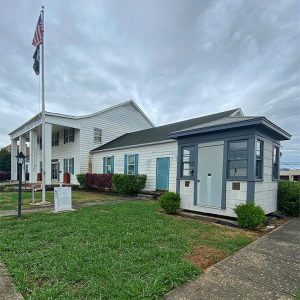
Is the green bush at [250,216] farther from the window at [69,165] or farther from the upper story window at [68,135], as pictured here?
the upper story window at [68,135]

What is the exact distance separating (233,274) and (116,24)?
10658 mm

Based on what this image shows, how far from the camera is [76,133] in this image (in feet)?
65.1

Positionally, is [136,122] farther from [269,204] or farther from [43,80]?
[269,204]

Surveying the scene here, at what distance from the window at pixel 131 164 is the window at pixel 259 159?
9.59 m

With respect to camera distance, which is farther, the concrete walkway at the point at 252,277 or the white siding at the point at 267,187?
the white siding at the point at 267,187

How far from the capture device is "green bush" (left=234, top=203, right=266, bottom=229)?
5828 millimetres

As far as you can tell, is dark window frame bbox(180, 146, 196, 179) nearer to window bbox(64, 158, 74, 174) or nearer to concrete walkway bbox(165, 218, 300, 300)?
concrete walkway bbox(165, 218, 300, 300)

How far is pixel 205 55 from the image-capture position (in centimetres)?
1245

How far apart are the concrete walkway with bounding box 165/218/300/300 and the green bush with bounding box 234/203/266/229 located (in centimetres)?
123

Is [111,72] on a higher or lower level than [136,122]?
higher

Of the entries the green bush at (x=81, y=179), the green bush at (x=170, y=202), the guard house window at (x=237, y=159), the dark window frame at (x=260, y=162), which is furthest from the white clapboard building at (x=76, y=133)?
the dark window frame at (x=260, y=162)

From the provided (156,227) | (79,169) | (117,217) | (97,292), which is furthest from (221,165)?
(79,169)

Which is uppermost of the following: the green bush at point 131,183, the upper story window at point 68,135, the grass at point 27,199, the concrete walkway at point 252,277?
the upper story window at point 68,135

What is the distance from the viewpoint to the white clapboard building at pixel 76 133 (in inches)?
742
